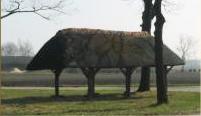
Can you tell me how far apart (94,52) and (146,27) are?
8231 mm

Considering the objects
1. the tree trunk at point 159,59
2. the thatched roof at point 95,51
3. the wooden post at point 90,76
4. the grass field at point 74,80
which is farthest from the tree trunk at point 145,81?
the grass field at point 74,80

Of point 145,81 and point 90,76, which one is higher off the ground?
point 90,76

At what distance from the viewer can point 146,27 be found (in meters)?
41.9

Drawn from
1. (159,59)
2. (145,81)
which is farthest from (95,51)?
(145,81)

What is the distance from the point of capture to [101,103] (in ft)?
98.3

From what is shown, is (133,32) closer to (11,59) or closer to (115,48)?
(115,48)

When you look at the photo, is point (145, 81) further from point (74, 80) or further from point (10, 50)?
point (10, 50)

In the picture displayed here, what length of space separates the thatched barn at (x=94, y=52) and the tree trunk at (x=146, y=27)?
11.3ft

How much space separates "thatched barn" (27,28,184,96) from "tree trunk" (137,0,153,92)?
3452 millimetres

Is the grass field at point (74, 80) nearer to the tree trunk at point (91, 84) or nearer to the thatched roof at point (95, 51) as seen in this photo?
the thatched roof at point (95, 51)

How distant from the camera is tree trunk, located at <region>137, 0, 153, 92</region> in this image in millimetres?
40594

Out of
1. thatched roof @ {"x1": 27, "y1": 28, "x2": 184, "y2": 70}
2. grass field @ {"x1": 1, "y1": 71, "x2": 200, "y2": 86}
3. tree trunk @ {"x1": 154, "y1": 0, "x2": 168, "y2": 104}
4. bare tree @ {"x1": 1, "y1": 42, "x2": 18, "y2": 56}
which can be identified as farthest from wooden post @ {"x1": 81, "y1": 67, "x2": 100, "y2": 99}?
bare tree @ {"x1": 1, "y1": 42, "x2": 18, "y2": 56}

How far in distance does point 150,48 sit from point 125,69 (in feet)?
8.29

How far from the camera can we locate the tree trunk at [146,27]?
133 feet
